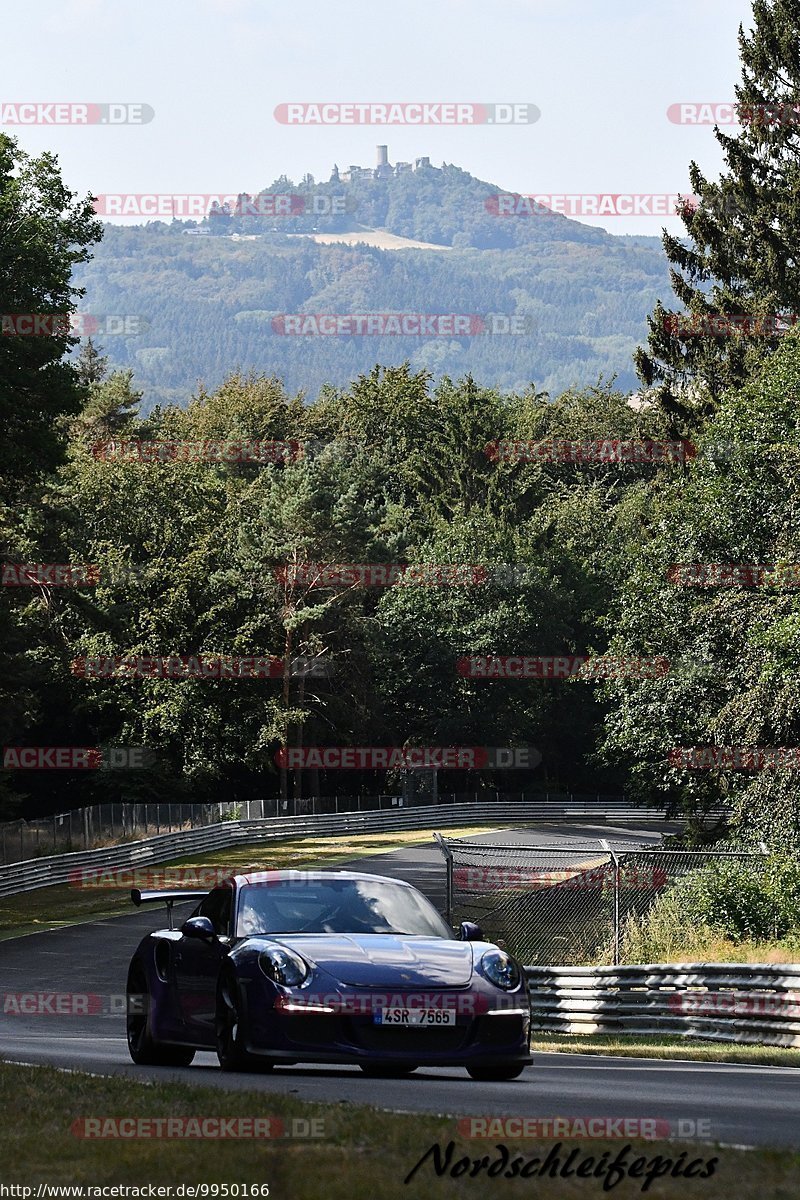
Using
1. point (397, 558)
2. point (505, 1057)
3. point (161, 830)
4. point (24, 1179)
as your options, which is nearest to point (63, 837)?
point (161, 830)

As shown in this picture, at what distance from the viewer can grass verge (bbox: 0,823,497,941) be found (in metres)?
41.3

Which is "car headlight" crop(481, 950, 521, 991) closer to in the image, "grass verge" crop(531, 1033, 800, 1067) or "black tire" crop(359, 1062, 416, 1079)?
"black tire" crop(359, 1062, 416, 1079)

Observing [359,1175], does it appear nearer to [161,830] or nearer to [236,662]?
[161,830]

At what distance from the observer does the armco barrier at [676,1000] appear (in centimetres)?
1638

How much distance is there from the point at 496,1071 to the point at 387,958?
1.10m

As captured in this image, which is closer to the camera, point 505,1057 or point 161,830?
point 505,1057

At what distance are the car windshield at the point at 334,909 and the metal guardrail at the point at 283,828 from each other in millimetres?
33626

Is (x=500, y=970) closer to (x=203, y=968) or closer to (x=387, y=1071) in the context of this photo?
(x=387, y=1071)

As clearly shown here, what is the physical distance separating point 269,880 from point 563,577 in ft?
248

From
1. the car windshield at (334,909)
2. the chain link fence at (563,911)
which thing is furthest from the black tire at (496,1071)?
the chain link fence at (563,911)

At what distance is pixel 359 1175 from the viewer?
614 cm

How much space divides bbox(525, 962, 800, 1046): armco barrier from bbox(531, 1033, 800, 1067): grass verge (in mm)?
187
